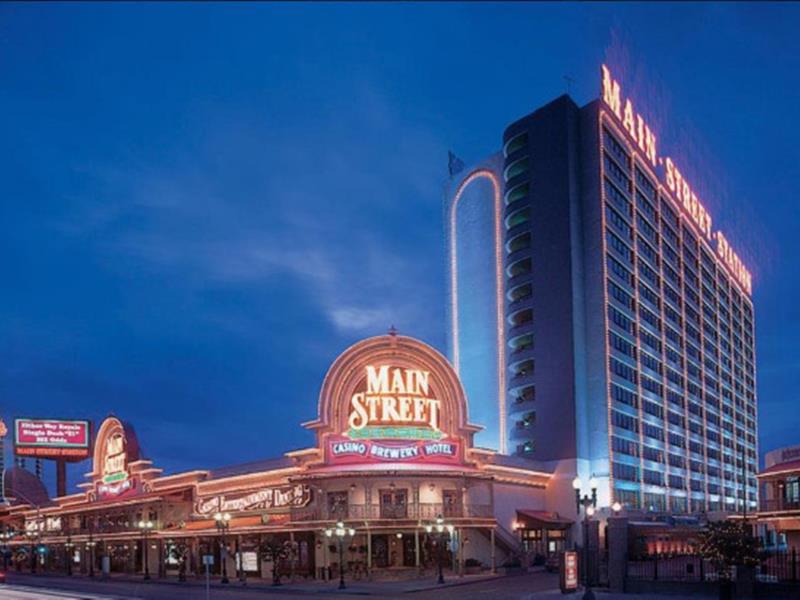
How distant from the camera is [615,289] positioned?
94562 mm

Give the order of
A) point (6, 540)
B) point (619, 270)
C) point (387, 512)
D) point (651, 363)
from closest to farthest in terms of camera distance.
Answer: point (387, 512) < point (619, 270) < point (651, 363) < point (6, 540)

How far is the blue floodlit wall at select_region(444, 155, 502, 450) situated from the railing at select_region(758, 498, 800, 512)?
37.2 m

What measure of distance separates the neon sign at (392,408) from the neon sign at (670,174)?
4919 cm

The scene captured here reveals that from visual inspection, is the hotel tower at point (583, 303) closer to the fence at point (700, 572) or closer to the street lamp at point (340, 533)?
the street lamp at point (340, 533)

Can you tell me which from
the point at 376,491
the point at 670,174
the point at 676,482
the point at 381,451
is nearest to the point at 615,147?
the point at 670,174

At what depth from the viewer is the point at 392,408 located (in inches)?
2404

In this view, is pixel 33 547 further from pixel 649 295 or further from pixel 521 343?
pixel 649 295

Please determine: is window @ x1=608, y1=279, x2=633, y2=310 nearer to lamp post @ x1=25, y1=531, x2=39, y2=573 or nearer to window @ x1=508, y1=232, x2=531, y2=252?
window @ x1=508, y1=232, x2=531, y2=252

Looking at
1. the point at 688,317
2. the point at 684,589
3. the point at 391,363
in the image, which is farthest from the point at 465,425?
the point at 688,317

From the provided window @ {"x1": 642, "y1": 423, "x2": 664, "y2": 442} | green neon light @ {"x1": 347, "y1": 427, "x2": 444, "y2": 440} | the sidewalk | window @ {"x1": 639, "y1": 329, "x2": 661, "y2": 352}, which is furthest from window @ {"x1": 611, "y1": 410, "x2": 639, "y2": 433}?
green neon light @ {"x1": 347, "y1": 427, "x2": 444, "y2": 440}

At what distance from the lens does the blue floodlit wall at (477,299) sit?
98.2 m

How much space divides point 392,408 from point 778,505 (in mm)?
26644

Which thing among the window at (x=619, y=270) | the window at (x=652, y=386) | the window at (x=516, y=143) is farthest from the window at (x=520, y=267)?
the window at (x=652, y=386)

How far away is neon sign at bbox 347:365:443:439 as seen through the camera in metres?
60.7
